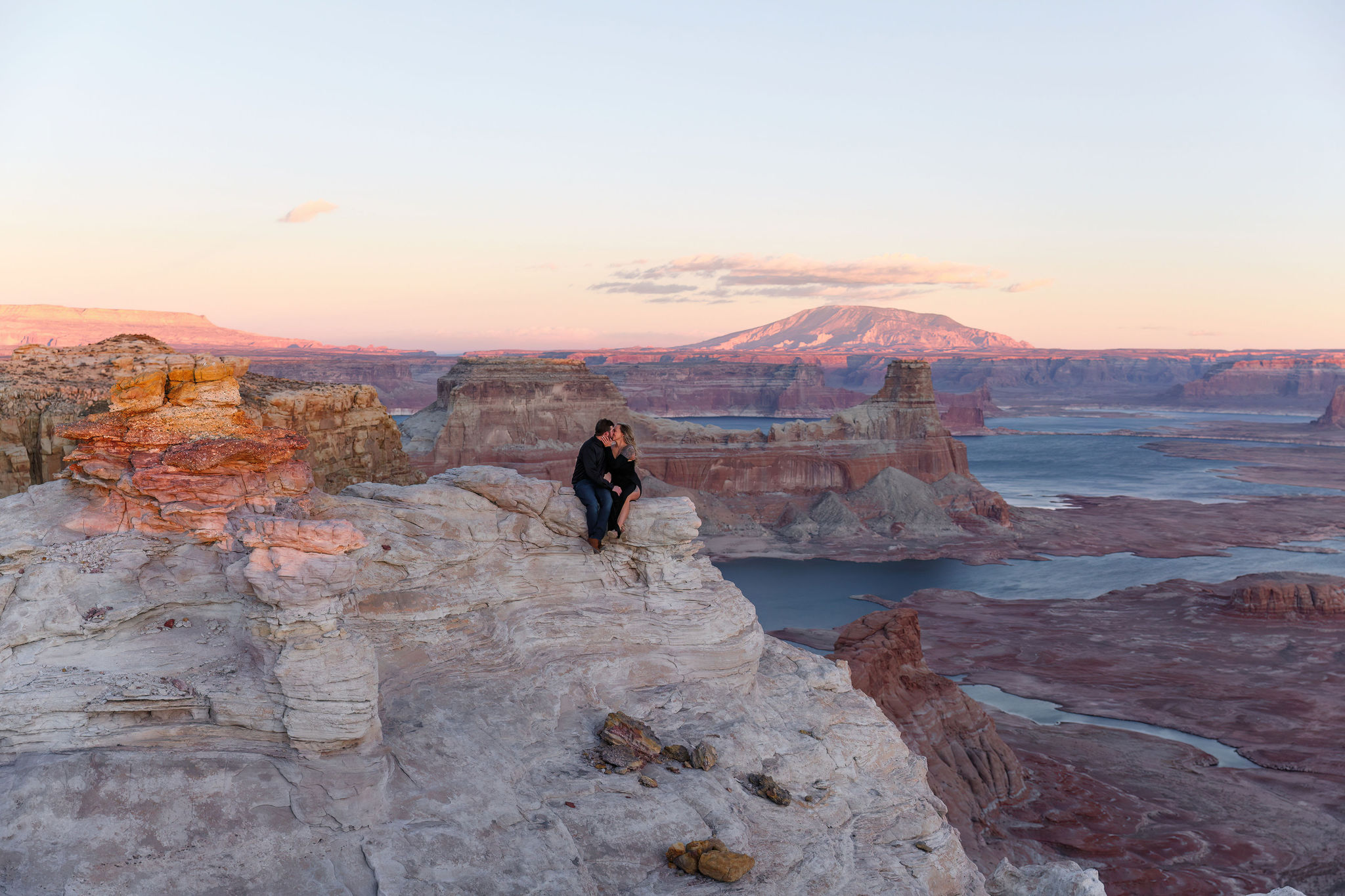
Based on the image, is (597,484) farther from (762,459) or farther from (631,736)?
(762,459)

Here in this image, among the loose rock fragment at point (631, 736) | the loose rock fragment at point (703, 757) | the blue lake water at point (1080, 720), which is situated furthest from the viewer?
the blue lake water at point (1080, 720)

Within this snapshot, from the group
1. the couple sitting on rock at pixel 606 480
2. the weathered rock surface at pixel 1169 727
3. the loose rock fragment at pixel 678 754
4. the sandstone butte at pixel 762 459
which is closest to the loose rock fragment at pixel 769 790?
the loose rock fragment at pixel 678 754

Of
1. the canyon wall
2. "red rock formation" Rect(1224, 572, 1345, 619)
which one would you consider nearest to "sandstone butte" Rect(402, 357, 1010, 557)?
"red rock formation" Rect(1224, 572, 1345, 619)

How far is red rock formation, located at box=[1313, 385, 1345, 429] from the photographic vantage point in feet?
593

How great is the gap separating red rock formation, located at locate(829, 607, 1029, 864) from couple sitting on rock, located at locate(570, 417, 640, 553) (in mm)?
13705

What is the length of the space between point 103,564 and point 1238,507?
4176 inches

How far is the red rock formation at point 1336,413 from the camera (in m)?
181

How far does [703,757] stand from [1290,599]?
51.3m

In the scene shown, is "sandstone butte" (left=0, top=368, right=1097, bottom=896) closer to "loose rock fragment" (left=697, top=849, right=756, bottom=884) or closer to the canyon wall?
"loose rock fragment" (left=697, top=849, right=756, bottom=884)

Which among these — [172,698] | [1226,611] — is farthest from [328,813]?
[1226,611]

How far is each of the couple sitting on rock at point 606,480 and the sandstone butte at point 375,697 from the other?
39cm

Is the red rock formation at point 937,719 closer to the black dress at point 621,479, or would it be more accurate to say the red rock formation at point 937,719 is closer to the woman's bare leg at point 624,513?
the woman's bare leg at point 624,513

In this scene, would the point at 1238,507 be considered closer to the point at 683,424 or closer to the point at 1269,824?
the point at 683,424

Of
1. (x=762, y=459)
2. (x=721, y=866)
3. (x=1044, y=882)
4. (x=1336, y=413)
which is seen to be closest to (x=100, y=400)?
(x=721, y=866)
